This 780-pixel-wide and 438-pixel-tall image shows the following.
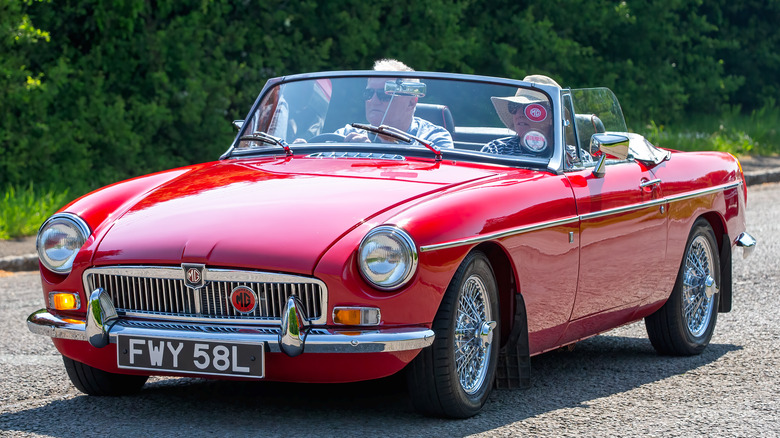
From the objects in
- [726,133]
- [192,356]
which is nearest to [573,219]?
[192,356]

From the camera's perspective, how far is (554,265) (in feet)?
18.1

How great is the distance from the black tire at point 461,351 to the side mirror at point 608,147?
1226mm

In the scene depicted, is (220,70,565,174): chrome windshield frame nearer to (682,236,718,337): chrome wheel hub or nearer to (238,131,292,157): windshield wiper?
(238,131,292,157): windshield wiper

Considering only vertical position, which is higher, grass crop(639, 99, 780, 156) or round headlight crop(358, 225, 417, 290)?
round headlight crop(358, 225, 417, 290)

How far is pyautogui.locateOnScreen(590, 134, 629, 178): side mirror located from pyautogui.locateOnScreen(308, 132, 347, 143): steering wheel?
1253mm

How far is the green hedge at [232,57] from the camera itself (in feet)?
47.9

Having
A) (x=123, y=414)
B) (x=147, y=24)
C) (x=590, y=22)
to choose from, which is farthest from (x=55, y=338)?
(x=590, y=22)

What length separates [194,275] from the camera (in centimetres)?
472

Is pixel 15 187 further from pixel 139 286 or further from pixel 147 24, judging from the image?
pixel 139 286

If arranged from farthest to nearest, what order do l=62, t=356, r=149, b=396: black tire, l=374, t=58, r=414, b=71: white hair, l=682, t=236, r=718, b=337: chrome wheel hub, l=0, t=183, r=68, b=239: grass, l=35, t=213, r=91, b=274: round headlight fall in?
1. l=0, t=183, r=68, b=239: grass
2. l=682, t=236, r=718, b=337: chrome wheel hub
3. l=374, t=58, r=414, b=71: white hair
4. l=62, t=356, r=149, b=396: black tire
5. l=35, t=213, r=91, b=274: round headlight

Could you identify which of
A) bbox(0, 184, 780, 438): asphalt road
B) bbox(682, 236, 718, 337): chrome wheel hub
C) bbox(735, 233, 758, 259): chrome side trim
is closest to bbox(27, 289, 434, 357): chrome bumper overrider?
bbox(0, 184, 780, 438): asphalt road

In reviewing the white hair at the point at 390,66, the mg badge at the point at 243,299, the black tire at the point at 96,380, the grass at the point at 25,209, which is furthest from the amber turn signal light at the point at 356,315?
the grass at the point at 25,209

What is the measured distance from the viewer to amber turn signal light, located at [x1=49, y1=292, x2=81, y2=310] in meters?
5.04

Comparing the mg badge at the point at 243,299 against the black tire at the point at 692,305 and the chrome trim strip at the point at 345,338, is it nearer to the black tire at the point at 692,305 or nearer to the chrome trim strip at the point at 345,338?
the chrome trim strip at the point at 345,338
